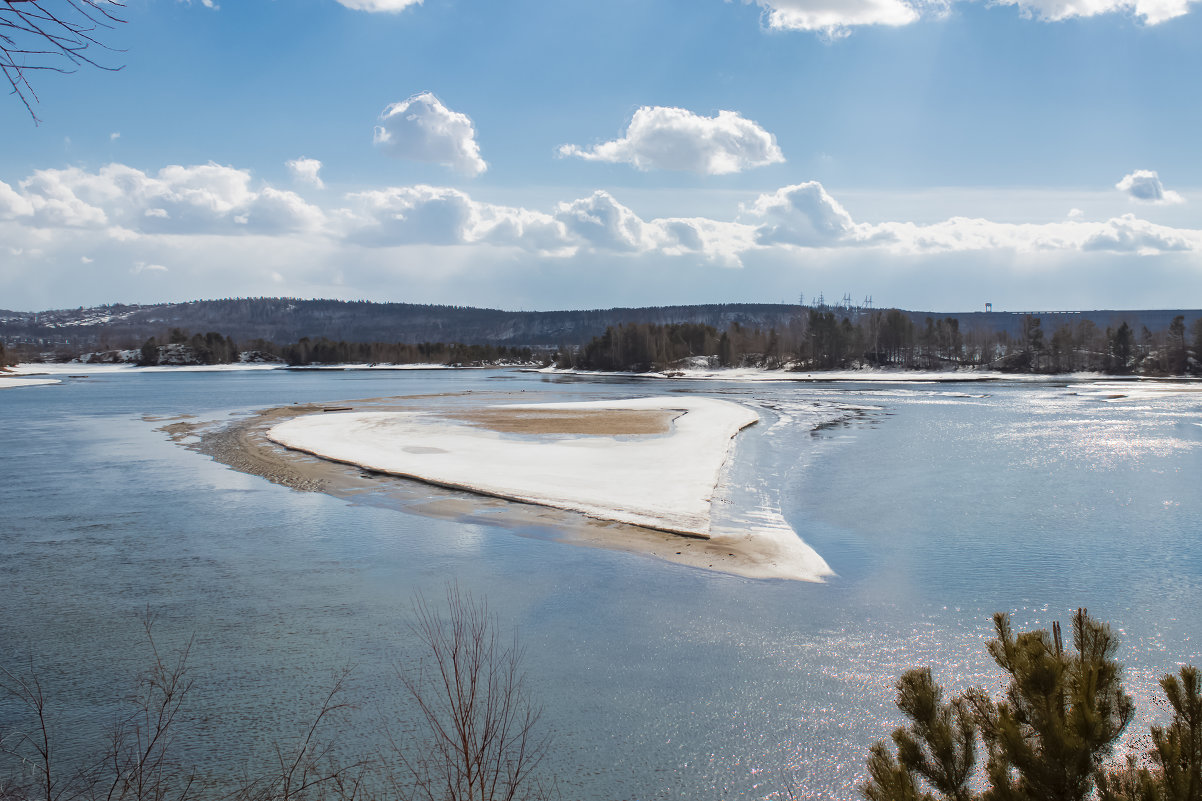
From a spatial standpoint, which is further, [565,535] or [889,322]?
[889,322]

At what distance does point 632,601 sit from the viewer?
12242 millimetres

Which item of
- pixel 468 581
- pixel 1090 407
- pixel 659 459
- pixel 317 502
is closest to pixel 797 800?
pixel 468 581

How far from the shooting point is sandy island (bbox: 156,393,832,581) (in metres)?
16.2

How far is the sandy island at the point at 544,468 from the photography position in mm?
16219

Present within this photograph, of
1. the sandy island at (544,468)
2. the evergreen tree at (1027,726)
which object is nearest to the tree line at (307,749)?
the evergreen tree at (1027,726)

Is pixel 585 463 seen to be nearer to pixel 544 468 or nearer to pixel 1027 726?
pixel 544 468

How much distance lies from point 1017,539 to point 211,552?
1660cm

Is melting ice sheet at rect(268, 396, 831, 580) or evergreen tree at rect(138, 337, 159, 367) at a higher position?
evergreen tree at rect(138, 337, 159, 367)

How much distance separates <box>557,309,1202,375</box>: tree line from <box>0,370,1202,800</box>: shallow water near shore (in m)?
105

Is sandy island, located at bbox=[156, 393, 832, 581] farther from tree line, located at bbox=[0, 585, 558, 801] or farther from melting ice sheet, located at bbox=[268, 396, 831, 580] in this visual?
tree line, located at bbox=[0, 585, 558, 801]

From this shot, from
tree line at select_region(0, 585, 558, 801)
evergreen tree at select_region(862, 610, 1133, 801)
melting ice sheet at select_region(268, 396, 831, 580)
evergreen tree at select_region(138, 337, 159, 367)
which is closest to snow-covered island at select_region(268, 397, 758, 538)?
melting ice sheet at select_region(268, 396, 831, 580)

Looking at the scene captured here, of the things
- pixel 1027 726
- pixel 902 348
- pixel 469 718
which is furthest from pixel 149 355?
pixel 1027 726

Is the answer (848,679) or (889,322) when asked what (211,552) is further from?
(889,322)

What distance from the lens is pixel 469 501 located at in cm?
2045
